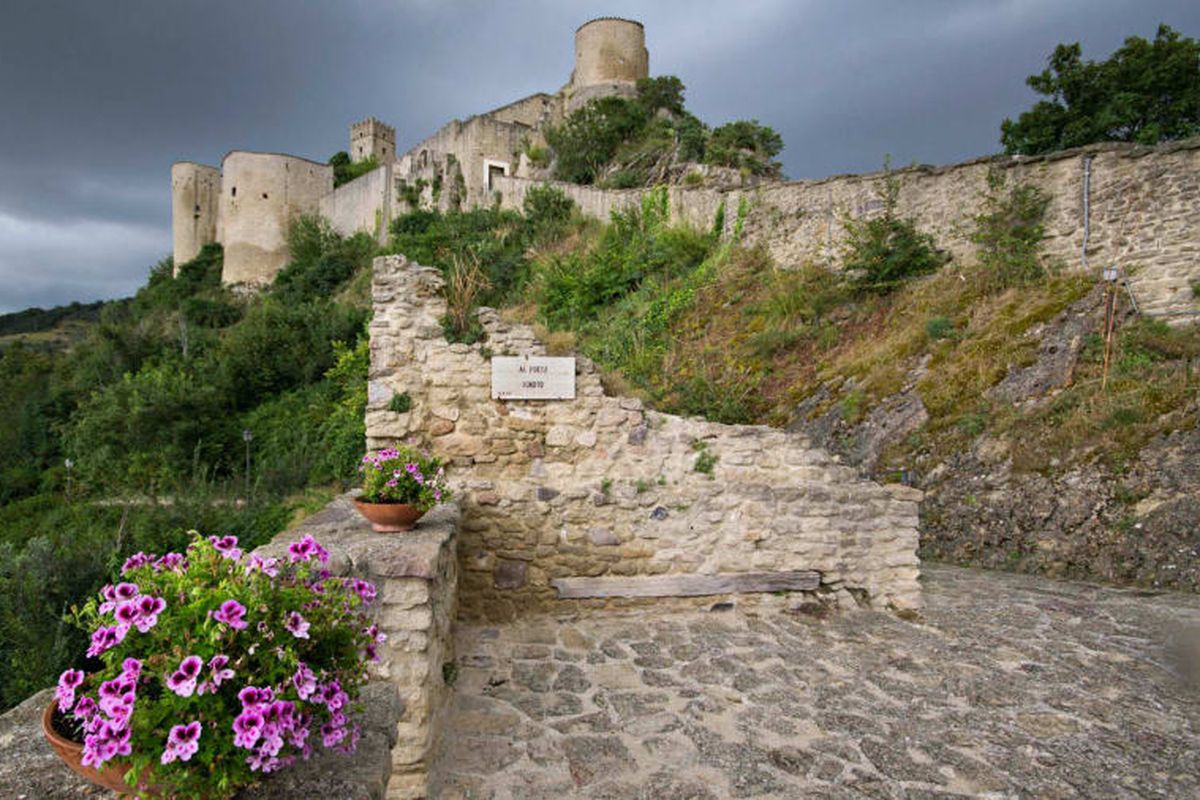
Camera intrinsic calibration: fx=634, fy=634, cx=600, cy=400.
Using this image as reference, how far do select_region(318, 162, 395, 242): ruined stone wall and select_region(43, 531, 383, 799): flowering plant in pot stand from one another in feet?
96.1

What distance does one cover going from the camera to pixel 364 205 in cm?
3036

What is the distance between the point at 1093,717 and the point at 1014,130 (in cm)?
2173

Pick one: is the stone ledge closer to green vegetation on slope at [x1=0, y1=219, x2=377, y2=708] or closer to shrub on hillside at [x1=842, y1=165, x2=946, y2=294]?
green vegetation on slope at [x1=0, y1=219, x2=377, y2=708]

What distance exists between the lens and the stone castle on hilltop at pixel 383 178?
26859 mm

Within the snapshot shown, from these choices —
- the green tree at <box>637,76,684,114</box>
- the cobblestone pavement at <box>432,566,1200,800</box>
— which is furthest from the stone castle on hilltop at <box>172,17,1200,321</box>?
the cobblestone pavement at <box>432,566,1200,800</box>

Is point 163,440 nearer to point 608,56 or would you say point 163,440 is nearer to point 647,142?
point 647,142

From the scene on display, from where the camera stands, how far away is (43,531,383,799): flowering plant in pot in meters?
1.22

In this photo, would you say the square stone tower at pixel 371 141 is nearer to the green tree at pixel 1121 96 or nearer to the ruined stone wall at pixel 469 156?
the ruined stone wall at pixel 469 156

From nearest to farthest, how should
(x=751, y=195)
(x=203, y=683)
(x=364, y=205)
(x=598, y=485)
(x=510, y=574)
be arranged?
(x=203, y=683)
(x=510, y=574)
(x=598, y=485)
(x=751, y=195)
(x=364, y=205)

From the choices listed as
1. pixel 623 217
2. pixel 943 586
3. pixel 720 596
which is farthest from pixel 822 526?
pixel 623 217

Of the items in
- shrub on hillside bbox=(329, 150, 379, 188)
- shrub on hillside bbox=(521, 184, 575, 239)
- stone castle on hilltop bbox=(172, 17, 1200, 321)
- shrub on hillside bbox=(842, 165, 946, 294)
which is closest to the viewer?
stone castle on hilltop bbox=(172, 17, 1200, 321)

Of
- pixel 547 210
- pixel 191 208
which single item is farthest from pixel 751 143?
pixel 191 208

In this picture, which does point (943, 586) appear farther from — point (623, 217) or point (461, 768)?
point (623, 217)

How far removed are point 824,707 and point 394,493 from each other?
2.60 meters
